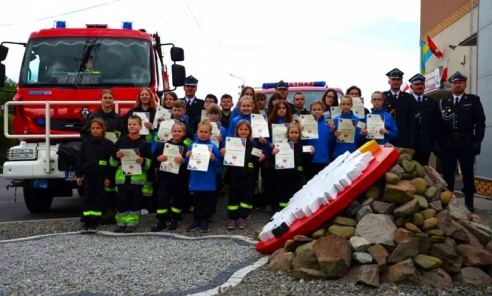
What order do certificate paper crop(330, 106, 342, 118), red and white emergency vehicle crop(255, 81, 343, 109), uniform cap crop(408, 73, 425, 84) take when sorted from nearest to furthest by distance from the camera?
uniform cap crop(408, 73, 425, 84), certificate paper crop(330, 106, 342, 118), red and white emergency vehicle crop(255, 81, 343, 109)

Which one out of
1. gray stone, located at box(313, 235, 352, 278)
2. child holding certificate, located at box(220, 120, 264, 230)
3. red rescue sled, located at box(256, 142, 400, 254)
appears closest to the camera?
gray stone, located at box(313, 235, 352, 278)

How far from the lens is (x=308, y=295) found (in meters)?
5.00

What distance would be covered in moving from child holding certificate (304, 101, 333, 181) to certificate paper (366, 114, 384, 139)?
1.95 ft

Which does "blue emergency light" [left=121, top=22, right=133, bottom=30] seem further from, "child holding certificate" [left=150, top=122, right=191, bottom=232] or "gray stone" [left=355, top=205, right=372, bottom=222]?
"gray stone" [left=355, top=205, right=372, bottom=222]

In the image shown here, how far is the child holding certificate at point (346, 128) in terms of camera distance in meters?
9.07

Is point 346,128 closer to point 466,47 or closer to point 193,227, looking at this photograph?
point 193,227

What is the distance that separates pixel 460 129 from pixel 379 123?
4.71 feet

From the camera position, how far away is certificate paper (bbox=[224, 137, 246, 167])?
837 cm

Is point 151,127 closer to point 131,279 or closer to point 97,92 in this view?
point 97,92

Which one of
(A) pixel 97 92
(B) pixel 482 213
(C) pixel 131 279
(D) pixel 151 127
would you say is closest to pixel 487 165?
(B) pixel 482 213

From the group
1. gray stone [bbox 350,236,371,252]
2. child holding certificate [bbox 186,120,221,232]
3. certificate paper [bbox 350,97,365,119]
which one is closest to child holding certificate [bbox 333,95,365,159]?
certificate paper [bbox 350,97,365,119]

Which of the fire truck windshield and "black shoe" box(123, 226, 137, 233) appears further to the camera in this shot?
the fire truck windshield

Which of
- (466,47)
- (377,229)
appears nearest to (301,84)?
(377,229)

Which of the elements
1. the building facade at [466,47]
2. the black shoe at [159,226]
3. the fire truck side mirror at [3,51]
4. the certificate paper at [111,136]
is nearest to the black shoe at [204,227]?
the black shoe at [159,226]
